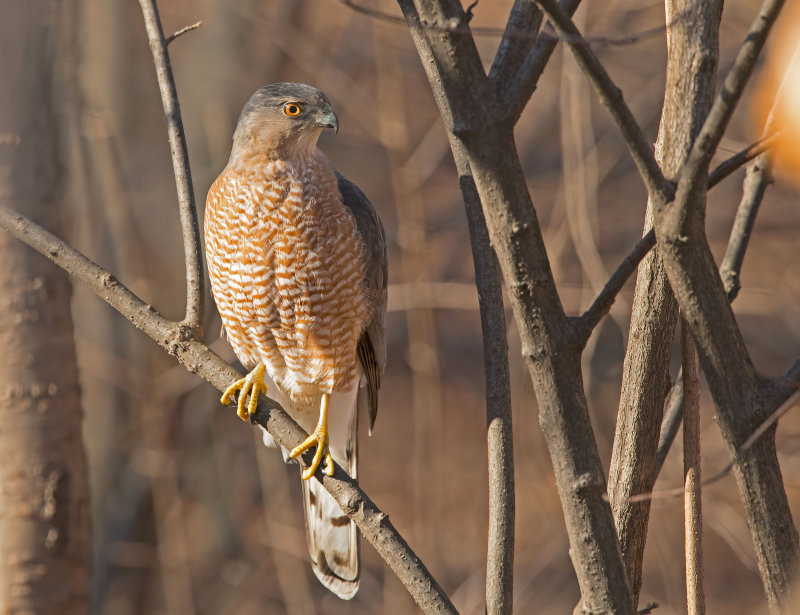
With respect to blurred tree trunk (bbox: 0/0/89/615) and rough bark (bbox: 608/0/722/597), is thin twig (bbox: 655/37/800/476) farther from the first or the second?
blurred tree trunk (bbox: 0/0/89/615)

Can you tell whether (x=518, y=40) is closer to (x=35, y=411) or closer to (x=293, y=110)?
(x=293, y=110)

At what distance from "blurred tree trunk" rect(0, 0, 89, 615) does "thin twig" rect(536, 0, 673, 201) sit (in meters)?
2.63

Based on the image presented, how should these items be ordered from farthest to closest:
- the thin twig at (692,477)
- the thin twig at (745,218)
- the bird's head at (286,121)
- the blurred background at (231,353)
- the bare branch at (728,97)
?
the blurred background at (231,353) → the bird's head at (286,121) → the thin twig at (745,218) → the thin twig at (692,477) → the bare branch at (728,97)

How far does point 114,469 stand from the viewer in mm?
7633

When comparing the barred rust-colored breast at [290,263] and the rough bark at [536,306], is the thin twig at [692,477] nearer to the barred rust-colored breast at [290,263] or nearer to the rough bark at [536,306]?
the rough bark at [536,306]

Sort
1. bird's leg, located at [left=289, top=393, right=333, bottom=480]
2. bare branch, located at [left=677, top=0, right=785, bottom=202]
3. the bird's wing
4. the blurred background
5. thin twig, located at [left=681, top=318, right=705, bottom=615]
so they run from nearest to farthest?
1. bare branch, located at [left=677, top=0, right=785, bottom=202]
2. thin twig, located at [left=681, top=318, right=705, bottom=615]
3. bird's leg, located at [left=289, top=393, right=333, bottom=480]
4. the bird's wing
5. the blurred background

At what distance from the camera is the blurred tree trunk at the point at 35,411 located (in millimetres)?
3438

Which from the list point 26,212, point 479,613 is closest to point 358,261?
point 26,212

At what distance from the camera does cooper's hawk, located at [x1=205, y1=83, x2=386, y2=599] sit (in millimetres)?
3551

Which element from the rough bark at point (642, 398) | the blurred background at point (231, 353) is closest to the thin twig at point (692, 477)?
the rough bark at point (642, 398)

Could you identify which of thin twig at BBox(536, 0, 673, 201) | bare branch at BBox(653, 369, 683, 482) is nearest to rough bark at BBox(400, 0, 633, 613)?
thin twig at BBox(536, 0, 673, 201)

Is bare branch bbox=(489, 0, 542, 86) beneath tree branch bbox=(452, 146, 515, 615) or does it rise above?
above

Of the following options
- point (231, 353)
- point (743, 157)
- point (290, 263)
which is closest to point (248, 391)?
point (290, 263)

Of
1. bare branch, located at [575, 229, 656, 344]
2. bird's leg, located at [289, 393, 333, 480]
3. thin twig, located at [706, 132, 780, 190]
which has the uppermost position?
thin twig, located at [706, 132, 780, 190]
